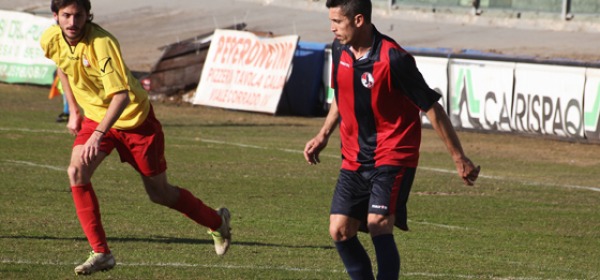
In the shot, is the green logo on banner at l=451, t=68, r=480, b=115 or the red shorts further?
the green logo on banner at l=451, t=68, r=480, b=115

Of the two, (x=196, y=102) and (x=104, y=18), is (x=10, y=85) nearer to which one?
(x=196, y=102)

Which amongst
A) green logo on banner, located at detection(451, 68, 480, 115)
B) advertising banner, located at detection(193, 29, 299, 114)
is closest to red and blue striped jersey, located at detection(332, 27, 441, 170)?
green logo on banner, located at detection(451, 68, 480, 115)

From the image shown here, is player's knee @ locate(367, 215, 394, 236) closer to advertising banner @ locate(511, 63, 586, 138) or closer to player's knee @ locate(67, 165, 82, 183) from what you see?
player's knee @ locate(67, 165, 82, 183)

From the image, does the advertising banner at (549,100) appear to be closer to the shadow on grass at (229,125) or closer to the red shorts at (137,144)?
the shadow on grass at (229,125)

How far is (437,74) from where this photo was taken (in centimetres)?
2267

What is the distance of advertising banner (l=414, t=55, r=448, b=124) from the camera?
2245 centimetres

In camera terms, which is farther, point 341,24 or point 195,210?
point 195,210

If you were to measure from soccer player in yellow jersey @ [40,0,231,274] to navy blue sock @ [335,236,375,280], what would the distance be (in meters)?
1.70

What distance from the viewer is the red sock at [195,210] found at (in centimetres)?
902

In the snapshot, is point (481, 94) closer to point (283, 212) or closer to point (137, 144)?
point (283, 212)

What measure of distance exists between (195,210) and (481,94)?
13216 mm

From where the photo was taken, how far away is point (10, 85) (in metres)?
30.9

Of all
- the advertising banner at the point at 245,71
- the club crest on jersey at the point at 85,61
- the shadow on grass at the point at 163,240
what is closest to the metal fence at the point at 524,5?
the advertising banner at the point at 245,71

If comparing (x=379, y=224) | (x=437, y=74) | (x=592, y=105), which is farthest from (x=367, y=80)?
(x=437, y=74)
